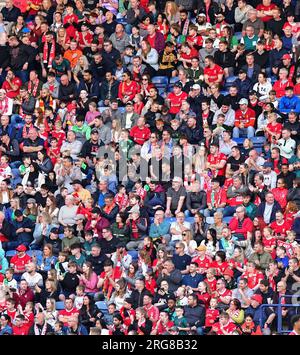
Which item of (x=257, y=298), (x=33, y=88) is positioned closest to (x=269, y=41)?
(x=33, y=88)

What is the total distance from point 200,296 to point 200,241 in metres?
1.08

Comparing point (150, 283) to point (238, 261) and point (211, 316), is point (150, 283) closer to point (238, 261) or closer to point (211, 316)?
point (211, 316)

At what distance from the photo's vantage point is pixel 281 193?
2772 centimetres

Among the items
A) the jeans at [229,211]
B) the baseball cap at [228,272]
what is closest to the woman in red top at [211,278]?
the baseball cap at [228,272]

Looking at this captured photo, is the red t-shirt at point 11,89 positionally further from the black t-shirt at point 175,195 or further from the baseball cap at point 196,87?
the black t-shirt at point 175,195

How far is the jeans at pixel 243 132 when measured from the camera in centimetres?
2878

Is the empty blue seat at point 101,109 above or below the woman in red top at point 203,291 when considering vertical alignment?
above

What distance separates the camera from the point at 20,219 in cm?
2892

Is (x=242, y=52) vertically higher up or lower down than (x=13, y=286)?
higher up

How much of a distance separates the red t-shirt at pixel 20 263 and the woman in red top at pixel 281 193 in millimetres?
3681

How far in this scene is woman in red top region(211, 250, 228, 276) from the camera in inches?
1063

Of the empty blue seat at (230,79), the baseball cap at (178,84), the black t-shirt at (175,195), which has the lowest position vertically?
the black t-shirt at (175,195)
